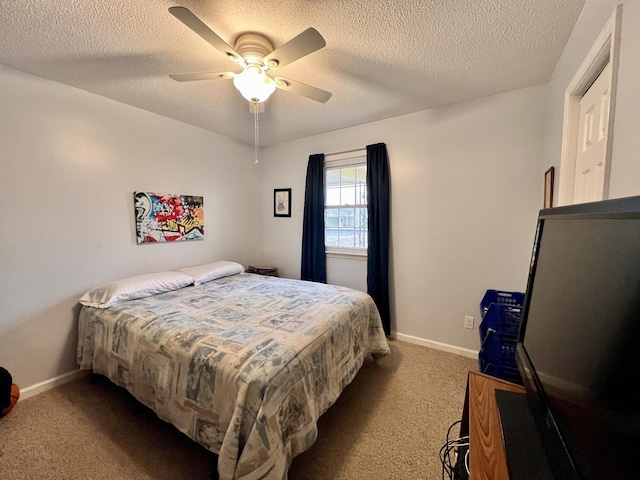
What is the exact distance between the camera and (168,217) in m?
2.82

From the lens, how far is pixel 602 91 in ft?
3.84

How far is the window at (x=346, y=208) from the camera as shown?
3217 millimetres

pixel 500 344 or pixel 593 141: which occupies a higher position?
pixel 593 141

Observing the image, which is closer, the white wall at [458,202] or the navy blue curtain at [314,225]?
the white wall at [458,202]

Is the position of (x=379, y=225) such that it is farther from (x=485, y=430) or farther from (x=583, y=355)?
(x=583, y=355)

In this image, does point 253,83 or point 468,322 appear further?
point 468,322

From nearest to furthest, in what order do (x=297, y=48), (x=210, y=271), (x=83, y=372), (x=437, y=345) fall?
(x=297, y=48) → (x=83, y=372) → (x=437, y=345) → (x=210, y=271)

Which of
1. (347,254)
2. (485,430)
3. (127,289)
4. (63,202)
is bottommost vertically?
(485,430)

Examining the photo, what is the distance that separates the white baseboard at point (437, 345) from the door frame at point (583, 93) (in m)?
1.67

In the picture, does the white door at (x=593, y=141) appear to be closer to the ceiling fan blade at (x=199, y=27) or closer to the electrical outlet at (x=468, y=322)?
the electrical outlet at (x=468, y=322)

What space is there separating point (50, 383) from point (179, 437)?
1.39 metres

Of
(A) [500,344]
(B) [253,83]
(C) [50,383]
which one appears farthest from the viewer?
(C) [50,383]

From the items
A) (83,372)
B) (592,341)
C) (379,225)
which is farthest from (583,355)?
(83,372)

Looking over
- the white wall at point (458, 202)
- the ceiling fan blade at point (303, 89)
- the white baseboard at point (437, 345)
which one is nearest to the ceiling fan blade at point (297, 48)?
the ceiling fan blade at point (303, 89)
